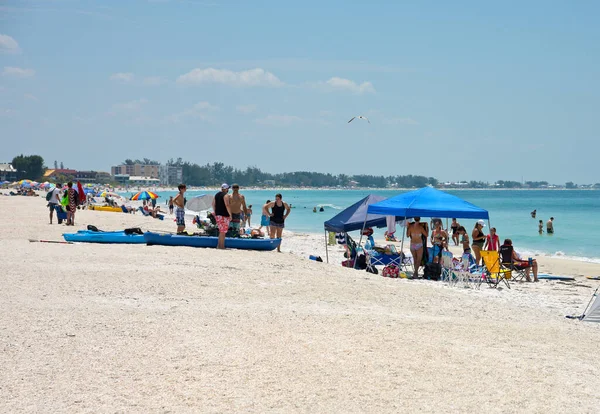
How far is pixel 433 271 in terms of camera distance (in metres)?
13.8

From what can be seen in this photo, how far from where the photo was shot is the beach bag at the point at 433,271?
1375cm

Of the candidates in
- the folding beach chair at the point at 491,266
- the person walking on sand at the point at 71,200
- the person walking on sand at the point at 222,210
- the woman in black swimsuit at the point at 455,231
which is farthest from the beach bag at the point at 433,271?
the person walking on sand at the point at 71,200

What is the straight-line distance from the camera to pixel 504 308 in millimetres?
10078

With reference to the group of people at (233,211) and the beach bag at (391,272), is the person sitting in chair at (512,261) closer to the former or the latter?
the beach bag at (391,272)

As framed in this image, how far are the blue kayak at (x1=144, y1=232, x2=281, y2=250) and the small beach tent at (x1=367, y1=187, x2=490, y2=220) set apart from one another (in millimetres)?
2233

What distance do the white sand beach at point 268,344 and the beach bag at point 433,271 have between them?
229cm

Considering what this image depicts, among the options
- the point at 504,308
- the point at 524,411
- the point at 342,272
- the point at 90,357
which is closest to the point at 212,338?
the point at 90,357

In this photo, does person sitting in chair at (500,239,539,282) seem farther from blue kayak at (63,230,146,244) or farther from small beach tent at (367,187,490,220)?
blue kayak at (63,230,146,244)

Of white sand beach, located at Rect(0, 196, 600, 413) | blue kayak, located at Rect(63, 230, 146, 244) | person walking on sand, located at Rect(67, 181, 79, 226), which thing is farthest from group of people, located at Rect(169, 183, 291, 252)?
person walking on sand, located at Rect(67, 181, 79, 226)

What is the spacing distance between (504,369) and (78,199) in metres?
16.1

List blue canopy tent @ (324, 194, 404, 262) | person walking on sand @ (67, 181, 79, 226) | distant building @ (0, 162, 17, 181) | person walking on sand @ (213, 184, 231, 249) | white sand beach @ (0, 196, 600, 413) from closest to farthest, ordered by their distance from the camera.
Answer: white sand beach @ (0, 196, 600, 413), person walking on sand @ (213, 184, 231, 249), blue canopy tent @ (324, 194, 404, 262), person walking on sand @ (67, 181, 79, 226), distant building @ (0, 162, 17, 181)

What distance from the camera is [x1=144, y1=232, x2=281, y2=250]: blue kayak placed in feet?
46.3

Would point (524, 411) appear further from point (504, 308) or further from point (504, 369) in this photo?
point (504, 308)

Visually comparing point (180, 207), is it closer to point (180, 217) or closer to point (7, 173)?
point (180, 217)
